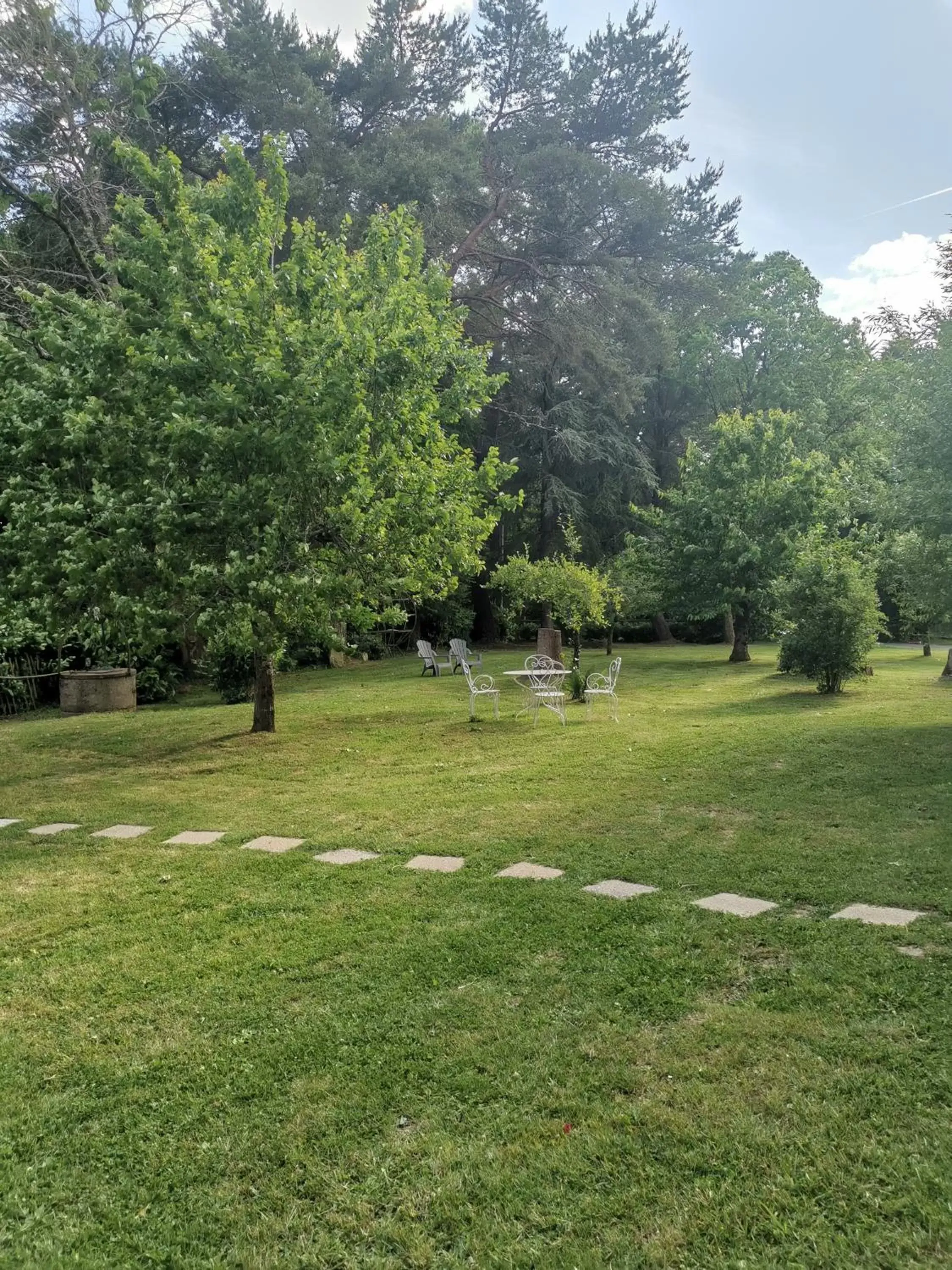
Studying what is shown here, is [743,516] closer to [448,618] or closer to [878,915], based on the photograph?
[448,618]

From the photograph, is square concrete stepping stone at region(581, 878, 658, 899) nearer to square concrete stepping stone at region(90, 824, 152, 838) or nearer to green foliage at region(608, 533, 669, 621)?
square concrete stepping stone at region(90, 824, 152, 838)

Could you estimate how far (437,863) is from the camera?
538 centimetres

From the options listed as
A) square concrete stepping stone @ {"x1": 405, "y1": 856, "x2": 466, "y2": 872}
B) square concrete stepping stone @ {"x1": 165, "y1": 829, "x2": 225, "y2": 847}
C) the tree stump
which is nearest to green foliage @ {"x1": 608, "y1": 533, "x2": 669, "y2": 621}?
the tree stump

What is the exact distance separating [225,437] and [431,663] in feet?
34.4

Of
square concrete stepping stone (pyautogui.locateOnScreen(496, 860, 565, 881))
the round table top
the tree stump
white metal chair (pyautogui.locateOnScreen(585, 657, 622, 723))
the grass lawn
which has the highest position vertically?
the tree stump

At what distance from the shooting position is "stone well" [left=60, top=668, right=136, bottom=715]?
537 inches

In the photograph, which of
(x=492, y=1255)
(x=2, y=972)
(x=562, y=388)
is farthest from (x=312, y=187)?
(x=492, y=1255)

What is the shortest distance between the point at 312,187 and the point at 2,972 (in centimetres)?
1699

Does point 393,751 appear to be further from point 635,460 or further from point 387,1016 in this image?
point 635,460

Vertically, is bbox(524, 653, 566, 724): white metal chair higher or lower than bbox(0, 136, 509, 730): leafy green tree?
lower

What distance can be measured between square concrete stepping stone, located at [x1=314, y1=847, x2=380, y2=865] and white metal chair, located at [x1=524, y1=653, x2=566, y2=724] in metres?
5.55

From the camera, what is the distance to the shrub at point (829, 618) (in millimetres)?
12984

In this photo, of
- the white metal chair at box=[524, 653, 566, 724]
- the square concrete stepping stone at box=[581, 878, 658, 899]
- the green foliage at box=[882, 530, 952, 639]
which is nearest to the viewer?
the square concrete stepping stone at box=[581, 878, 658, 899]

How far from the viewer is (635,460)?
84.9 feet
